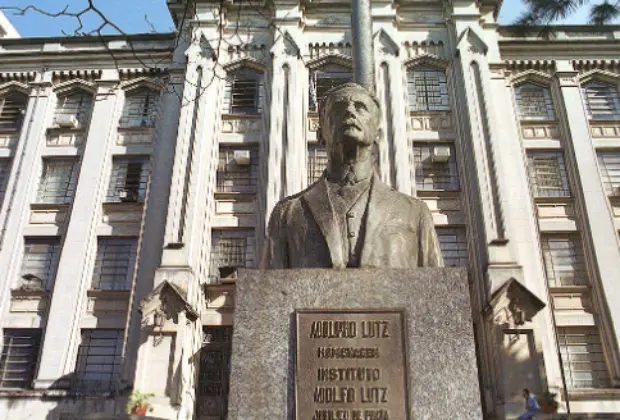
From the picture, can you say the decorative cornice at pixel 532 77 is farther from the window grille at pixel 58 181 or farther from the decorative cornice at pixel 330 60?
the window grille at pixel 58 181

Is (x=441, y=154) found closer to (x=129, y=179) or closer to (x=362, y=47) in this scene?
(x=129, y=179)

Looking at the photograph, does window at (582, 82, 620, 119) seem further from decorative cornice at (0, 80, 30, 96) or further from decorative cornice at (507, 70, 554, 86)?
decorative cornice at (0, 80, 30, 96)

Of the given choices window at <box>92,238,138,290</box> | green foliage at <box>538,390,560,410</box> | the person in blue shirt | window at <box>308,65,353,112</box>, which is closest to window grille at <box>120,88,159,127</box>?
window at <box>92,238,138,290</box>

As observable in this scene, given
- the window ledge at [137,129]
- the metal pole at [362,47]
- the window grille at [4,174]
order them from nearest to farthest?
the metal pole at [362,47] < the window grille at [4,174] < the window ledge at [137,129]

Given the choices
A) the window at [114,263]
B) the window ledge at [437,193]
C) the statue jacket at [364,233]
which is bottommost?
the statue jacket at [364,233]

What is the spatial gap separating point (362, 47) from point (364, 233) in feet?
8.89

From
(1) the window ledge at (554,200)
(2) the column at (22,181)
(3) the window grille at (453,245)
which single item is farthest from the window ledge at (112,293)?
(1) the window ledge at (554,200)

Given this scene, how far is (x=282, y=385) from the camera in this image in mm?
3777

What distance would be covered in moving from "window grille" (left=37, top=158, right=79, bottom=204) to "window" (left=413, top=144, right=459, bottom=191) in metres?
11.7

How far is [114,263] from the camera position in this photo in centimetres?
1788

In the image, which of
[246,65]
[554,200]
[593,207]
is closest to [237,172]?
[246,65]

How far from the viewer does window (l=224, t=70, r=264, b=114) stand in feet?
65.7

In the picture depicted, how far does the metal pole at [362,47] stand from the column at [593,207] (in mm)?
13334

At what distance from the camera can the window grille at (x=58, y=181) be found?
1912cm
